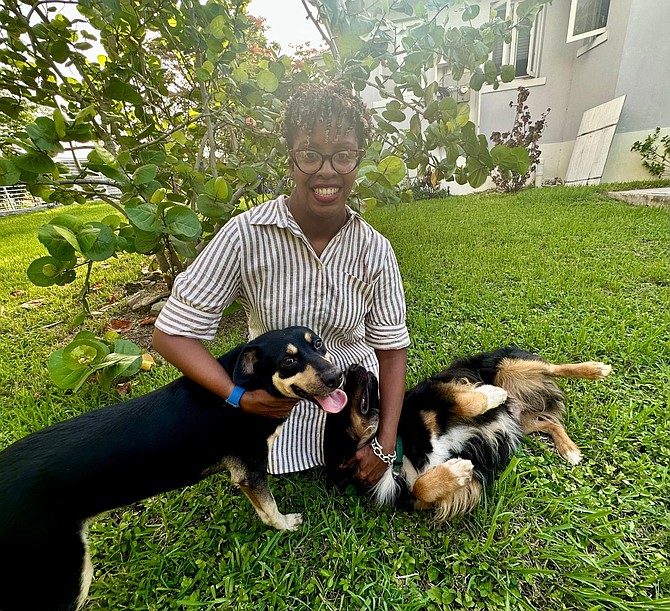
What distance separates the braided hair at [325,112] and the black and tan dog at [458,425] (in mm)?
1193

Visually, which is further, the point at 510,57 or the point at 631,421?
the point at 510,57

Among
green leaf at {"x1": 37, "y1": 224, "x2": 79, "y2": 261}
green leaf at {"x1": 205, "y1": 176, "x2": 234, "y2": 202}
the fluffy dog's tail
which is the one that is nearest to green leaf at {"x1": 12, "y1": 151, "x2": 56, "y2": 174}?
green leaf at {"x1": 37, "y1": 224, "x2": 79, "y2": 261}

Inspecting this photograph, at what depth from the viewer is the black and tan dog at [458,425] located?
1.83m

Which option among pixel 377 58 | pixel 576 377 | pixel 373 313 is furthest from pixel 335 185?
pixel 576 377

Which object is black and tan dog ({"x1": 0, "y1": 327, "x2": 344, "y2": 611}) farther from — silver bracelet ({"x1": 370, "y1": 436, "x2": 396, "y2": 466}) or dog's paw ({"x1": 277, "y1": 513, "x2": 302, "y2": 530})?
silver bracelet ({"x1": 370, "y1": 436, "x2": 396, "y2": 466})

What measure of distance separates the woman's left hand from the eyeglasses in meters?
1.38

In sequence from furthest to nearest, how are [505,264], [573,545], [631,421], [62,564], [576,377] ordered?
[505,264] → [576,377] → [631,421] → [573,545] → [62,564]

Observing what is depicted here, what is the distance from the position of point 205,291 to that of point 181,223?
15.9 inches

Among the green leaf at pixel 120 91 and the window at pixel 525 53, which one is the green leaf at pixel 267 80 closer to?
the green leaf at pixel 120 91

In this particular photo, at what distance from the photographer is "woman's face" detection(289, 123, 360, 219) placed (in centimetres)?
156

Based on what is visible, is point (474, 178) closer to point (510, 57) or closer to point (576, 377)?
point (576, 377)

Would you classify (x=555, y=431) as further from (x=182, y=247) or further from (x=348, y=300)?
(x=182, y=247)

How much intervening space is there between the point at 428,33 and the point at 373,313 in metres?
1.77

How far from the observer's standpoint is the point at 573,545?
1.58 m
